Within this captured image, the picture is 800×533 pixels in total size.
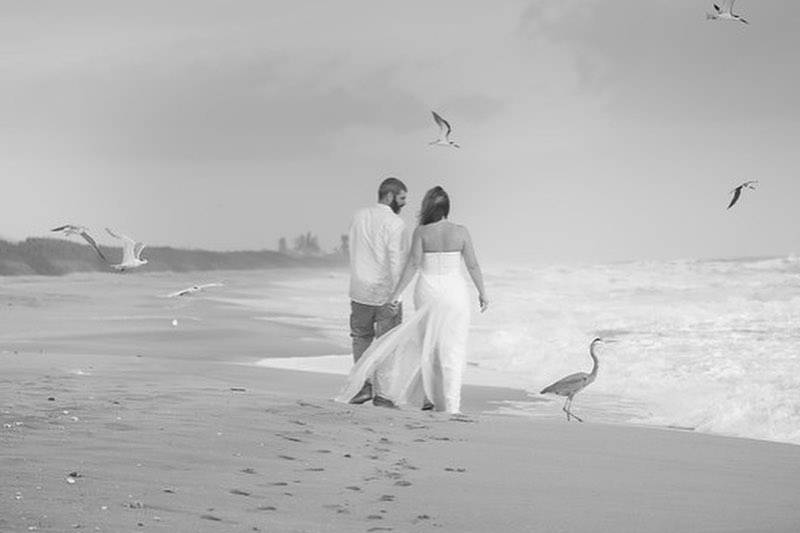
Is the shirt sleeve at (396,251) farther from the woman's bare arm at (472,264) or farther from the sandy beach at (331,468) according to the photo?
the sandy beach at (331,468)

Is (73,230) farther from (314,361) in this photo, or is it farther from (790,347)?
(790,347)

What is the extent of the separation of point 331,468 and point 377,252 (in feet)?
15.2

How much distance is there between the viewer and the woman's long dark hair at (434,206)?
11852 mm

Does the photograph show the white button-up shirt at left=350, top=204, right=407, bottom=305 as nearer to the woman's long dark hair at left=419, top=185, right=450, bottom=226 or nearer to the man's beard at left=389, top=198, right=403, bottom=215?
the man's beard at left=389, top=198, right=403, bottom=215

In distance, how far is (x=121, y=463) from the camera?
7.09 meters

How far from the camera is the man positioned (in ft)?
40.1

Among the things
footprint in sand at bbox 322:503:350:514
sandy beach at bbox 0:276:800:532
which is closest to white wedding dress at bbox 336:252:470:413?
sandy beach at bbox 0:276:800:532

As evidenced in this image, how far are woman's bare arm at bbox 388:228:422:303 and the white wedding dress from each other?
0.07 meters

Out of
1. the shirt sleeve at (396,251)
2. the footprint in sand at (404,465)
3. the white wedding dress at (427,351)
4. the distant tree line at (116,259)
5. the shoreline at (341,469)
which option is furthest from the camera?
the distant tree line at (116,259)

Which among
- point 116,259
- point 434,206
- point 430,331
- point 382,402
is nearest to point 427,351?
point 430,331

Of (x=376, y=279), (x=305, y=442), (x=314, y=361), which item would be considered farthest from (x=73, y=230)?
(x=305, y=442)

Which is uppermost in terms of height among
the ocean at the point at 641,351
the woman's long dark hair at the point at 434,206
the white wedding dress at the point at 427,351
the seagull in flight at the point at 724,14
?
the seagull in flight at the point at 724,14

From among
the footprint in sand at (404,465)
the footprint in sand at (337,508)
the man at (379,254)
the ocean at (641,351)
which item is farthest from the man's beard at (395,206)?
the footprint in sand at (337,508)

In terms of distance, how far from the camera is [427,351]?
12.0 metres
